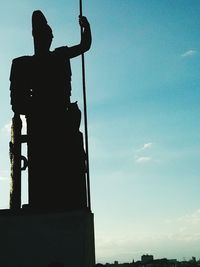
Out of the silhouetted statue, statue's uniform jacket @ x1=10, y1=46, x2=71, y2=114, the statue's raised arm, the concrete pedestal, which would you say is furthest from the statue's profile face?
the concrete pedestal

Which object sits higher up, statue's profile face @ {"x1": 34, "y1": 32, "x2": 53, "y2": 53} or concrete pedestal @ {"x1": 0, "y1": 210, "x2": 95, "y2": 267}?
statue's profile face @ {"x1": 34, "y1": 32, "x2": 53, "y2": 53}

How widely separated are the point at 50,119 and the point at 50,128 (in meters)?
0.13

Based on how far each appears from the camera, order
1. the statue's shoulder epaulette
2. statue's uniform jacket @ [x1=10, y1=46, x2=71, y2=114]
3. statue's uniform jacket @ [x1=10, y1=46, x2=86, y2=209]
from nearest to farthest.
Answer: statue's uniform jacket @ [x1=10, y1=46, x2=86, y2=209] → statue's uniform jacket @ [x1=10, y1=46, x2=71, y2=114] → the statue's shoulder epaulette

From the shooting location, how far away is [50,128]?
217 inches

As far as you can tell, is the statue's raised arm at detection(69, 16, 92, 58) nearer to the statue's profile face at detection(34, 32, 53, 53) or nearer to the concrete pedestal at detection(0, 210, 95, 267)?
the statue's profile face at detection(34, 32, 53, 53)

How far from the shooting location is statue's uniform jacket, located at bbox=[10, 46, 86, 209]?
17.2 ft

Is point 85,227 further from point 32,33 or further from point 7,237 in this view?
point 32,33

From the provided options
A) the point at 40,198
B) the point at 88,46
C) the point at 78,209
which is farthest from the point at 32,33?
the point at 78,209

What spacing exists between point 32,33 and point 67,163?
6.97 ft

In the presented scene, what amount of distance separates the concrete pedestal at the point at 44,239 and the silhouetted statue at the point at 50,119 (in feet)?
0.85

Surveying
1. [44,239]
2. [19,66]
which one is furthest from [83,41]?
[44,239]

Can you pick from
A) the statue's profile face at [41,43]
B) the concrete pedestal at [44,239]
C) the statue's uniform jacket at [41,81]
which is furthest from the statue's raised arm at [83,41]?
the concrete pedestal at [44,239]

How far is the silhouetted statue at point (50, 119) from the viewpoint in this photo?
523 centimetres

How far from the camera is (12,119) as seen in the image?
5582mm
